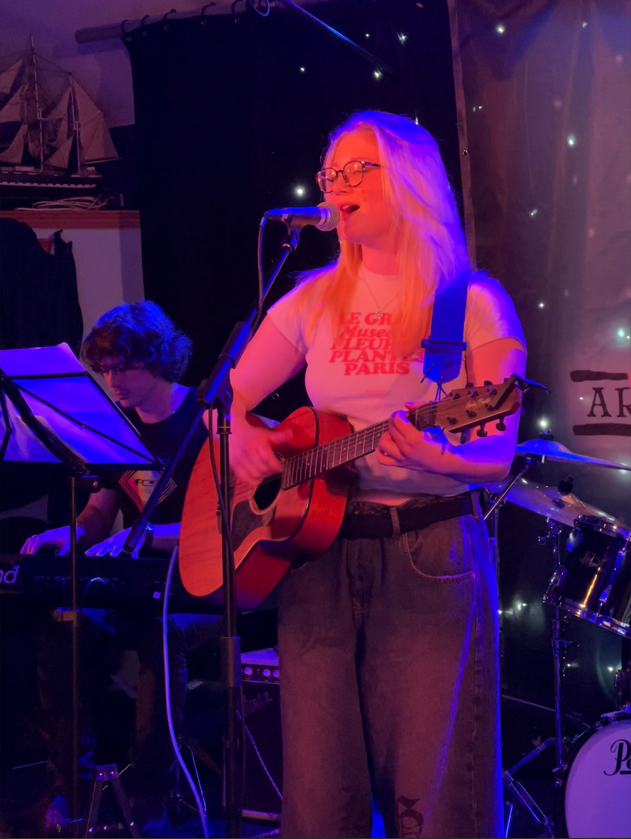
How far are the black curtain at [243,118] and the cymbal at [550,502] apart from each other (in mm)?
1311

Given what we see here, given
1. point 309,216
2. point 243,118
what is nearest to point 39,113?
point 243,118

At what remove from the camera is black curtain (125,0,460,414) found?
12.2ft

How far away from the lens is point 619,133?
332 centimetres

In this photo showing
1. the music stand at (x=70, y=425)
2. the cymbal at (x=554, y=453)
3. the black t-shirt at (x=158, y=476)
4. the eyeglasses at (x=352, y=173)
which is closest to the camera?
the eyeglasses at (x=352, y=173)

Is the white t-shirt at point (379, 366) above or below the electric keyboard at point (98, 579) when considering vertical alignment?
above

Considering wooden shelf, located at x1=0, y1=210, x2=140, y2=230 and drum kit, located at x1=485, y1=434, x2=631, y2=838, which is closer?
drum kit, located at x1=485, y1=434, x2=631, y2=838

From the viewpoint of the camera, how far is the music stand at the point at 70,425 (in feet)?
8.07

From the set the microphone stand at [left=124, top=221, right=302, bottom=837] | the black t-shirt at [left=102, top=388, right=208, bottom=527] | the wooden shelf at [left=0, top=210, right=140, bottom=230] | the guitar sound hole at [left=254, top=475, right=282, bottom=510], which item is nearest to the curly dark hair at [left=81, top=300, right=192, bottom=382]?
the black t-shirt at [left=102, top=388, right=208, bottom=527]

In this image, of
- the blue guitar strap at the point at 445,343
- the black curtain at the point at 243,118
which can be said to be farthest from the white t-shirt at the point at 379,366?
the black curtain at the point at 243,118

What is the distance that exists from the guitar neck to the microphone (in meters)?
0.49

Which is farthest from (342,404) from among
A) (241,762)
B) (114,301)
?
(114,301)

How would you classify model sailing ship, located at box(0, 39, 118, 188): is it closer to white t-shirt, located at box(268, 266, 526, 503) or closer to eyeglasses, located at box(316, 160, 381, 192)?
eyeglasses, located at box(316, 160, 381, 192)

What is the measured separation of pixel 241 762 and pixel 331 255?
257 centimetres

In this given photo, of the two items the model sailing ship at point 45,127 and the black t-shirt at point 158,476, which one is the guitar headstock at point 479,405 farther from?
the model sailing ship at point 45,127
